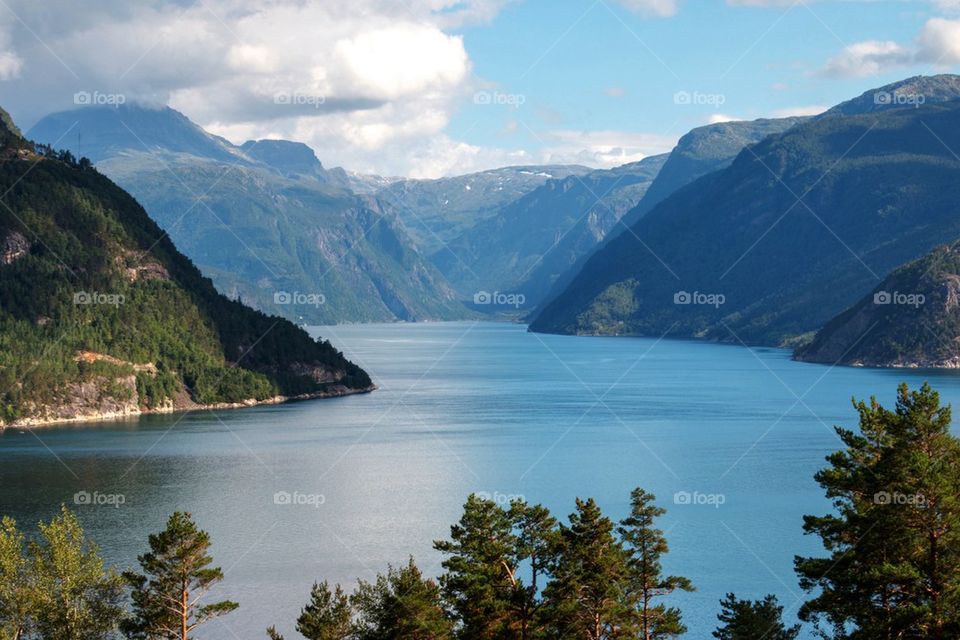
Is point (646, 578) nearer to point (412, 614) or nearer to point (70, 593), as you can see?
point (412, 614)

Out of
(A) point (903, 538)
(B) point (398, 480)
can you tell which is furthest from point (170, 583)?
(B) point (398, 480)

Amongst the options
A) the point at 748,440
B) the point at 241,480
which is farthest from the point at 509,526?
the point at 748,440

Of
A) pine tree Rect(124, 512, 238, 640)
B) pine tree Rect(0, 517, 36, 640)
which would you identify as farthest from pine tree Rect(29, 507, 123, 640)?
pine tree Rect(124, 512, 238, 640)

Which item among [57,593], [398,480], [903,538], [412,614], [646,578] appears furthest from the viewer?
[398,480]

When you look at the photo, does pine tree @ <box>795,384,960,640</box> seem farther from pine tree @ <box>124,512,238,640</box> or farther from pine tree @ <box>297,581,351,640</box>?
pine tree @ <box>124,512,238,640</box>

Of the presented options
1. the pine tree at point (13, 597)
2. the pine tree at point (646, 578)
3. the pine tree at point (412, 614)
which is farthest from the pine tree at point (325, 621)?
the pine tree at point (13, 597)

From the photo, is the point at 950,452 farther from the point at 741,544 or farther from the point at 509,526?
the point at 741,544

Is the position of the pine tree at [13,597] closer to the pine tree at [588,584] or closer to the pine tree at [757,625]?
the pine tree at [588,584]
